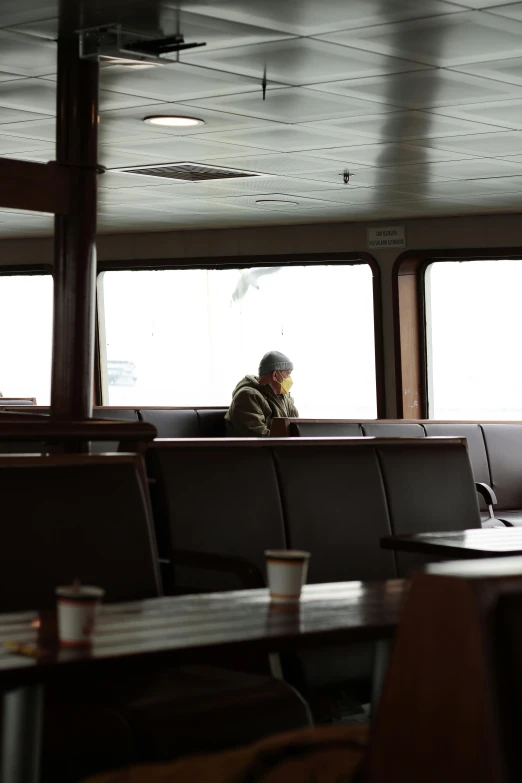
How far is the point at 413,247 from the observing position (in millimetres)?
10188

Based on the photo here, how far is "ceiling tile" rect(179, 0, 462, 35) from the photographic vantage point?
4.30m

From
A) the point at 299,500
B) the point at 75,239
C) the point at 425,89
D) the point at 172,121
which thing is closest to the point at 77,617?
the point at 299,500

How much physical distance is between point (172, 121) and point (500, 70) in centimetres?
196

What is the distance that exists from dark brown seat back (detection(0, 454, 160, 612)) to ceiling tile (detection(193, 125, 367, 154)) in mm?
4088

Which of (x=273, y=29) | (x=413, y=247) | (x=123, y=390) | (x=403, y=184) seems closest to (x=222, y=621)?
(x=273, y=29)

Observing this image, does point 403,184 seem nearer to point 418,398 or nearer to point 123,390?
point 418,398

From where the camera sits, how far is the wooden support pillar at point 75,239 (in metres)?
4.53

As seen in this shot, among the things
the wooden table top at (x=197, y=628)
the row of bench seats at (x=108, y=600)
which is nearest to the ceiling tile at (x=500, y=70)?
the row of bench seats at (x=108, y=600)

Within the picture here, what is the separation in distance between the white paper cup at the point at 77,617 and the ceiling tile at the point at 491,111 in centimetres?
478

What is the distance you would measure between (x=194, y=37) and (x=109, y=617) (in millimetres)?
3325

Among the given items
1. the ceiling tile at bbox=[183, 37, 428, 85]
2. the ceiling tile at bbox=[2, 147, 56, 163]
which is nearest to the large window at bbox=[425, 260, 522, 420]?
the ceiling tile at bbox=[2, 147, 56, 163]

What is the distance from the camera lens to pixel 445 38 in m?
4.77

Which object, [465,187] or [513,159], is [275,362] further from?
[513,159]

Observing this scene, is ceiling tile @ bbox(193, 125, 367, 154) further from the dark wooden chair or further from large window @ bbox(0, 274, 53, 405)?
large window @ bbox(0, 274, 53, 405)
